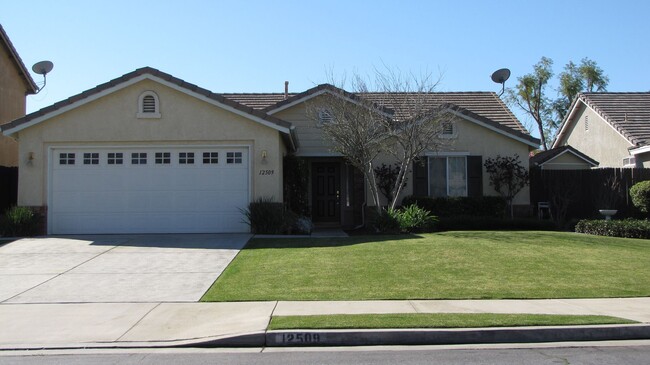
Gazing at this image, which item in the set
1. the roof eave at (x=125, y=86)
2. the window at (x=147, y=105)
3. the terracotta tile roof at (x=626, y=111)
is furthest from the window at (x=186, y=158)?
the terracotta tile roof at (x=626, y=111)

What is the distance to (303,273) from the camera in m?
10.7

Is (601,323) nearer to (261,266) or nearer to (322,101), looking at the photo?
(261,266)

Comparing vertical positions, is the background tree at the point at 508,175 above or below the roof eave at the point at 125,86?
below

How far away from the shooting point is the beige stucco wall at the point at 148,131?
1608 cm

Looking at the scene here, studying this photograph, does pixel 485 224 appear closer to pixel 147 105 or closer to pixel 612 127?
pixel 147 105

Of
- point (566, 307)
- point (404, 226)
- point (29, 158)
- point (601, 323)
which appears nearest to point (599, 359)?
point (601, 323)

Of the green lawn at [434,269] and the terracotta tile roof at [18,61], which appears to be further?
the terracotta tile roof at [18,61]

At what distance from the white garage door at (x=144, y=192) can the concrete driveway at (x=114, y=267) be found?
2.19 feet

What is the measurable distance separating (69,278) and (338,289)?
488cm

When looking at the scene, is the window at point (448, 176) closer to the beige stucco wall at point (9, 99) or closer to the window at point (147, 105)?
the window at point (147, 105)

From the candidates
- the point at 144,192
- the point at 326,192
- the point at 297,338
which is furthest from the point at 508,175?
the point at 297,338

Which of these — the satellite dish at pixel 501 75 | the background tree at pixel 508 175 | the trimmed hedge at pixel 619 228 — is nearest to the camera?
the trimmed hedge at pixel 619 228

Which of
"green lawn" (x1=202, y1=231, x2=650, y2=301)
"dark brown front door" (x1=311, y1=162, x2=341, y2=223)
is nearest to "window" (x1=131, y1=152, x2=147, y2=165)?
"green lawn" (x1=202, y1=231, x2=650, y2=301)

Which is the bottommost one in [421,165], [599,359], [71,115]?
[599,359]
